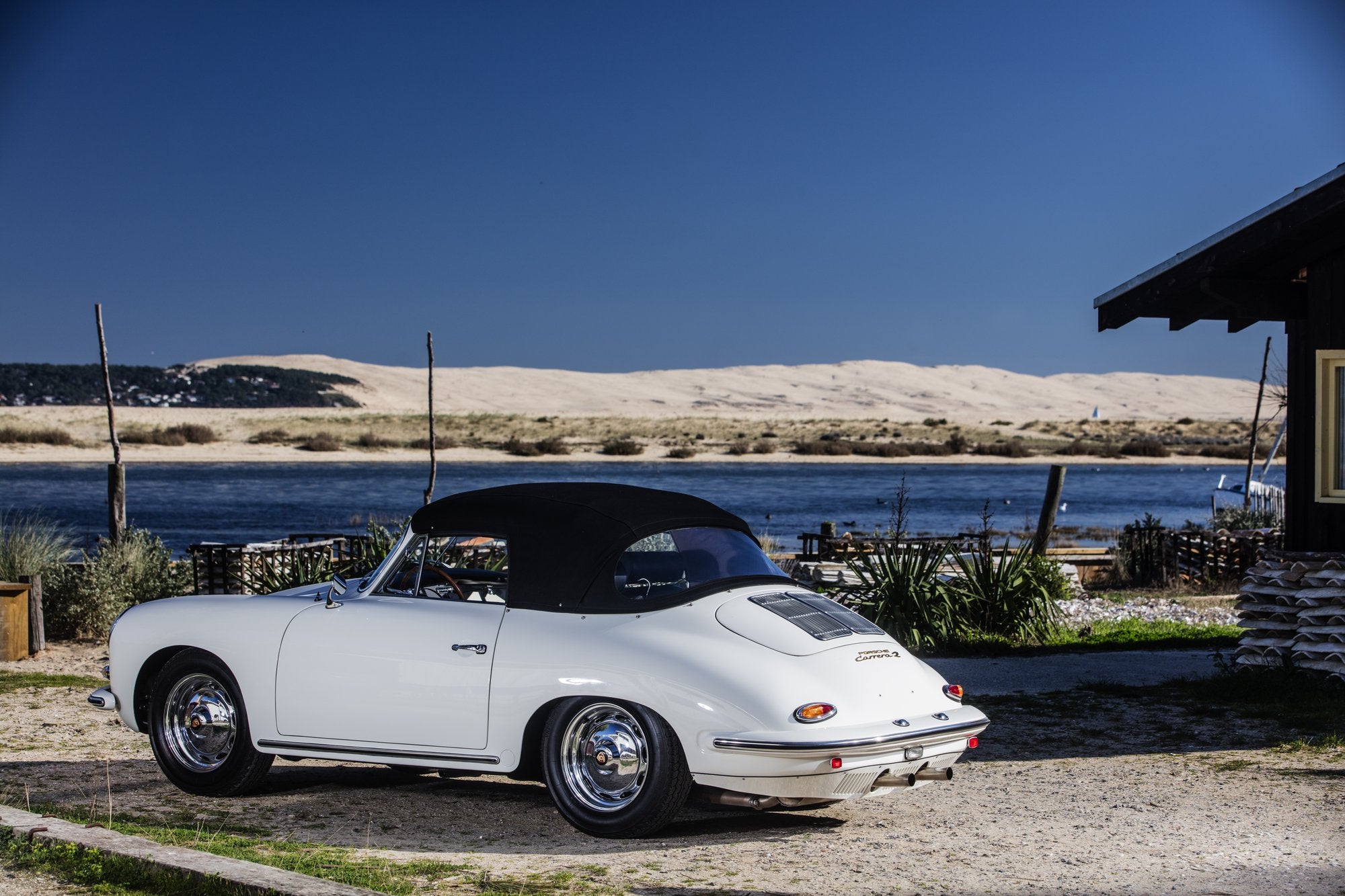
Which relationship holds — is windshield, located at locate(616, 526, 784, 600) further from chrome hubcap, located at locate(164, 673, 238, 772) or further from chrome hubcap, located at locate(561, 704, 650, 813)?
chrome hubcap, located at locate(164, 673, 238, 772)

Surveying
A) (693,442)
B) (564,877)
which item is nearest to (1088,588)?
(564,877)

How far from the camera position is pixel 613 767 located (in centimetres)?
620

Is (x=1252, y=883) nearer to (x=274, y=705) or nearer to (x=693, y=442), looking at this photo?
(x=274, y=705)

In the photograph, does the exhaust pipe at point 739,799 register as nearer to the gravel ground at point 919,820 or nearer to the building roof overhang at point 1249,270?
the gravel ground at point 919,820

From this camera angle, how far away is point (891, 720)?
6.03 meters

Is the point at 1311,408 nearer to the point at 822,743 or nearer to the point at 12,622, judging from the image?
the point at 822,743

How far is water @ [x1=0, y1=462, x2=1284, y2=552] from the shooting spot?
38.8m

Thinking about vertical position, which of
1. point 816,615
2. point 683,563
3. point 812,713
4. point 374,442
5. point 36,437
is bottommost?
point 812,713

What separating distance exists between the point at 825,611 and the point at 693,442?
3384 inches

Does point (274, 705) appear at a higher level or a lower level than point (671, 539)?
lower

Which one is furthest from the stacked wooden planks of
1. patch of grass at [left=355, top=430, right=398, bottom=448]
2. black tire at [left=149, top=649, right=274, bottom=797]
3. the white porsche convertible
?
patch of grass at [left=355, top=430, right=398, bottom=448]

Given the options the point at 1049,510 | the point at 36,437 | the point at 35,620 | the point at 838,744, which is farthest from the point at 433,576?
the point at 36,437

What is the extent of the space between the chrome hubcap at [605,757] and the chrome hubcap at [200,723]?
2.04 meters

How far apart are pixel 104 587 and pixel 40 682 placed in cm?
314
